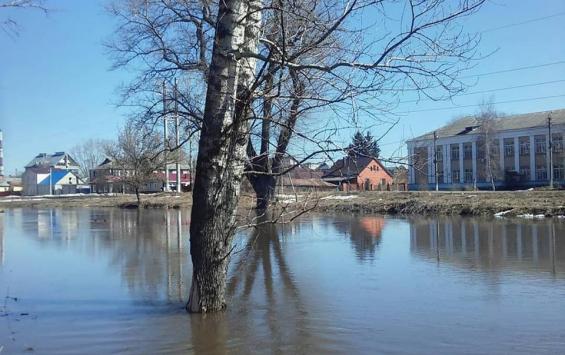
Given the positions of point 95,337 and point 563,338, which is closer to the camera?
point 563,338

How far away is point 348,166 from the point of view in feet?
26.1

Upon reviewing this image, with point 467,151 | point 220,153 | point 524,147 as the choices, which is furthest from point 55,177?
point 220,153

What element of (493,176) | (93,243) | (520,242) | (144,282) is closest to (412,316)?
(144,282)

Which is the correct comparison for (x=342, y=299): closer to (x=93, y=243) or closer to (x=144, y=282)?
(x=144, y=282)

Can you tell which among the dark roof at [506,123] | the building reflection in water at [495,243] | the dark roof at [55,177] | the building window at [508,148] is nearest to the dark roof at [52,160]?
the dark roof at [55,177]

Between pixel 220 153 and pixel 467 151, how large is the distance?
273 ft

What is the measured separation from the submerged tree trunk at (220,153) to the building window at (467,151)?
82.0 meters

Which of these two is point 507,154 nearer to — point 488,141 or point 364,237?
point 488,141

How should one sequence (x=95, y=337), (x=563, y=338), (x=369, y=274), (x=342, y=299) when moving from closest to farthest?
1. (x=563, y=338)
2. (x=95, y=337)
3. (x=342, y=299)
4. (x=369, y=274)

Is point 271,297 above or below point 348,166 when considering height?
below

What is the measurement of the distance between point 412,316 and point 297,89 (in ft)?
11.5

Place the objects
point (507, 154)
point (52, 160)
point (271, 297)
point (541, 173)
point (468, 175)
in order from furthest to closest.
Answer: point (52, 160) < point (468, 175) < point (507, 154) < point (541, 173) < point (271, 297)

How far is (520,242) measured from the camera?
653 inches

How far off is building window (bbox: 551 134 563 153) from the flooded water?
6036cm
